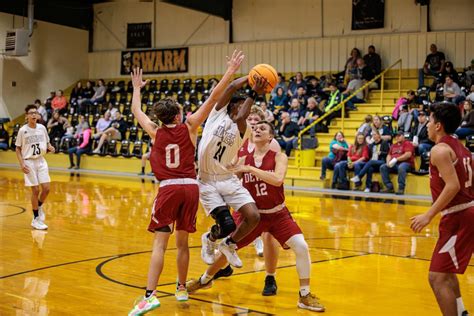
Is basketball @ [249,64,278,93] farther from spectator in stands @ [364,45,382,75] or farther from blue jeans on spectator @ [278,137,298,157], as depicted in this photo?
spectator in stands @ [364,45,382,75]

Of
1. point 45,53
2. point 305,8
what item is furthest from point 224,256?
point 45,53

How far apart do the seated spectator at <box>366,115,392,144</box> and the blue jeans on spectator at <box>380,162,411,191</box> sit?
0.76 m

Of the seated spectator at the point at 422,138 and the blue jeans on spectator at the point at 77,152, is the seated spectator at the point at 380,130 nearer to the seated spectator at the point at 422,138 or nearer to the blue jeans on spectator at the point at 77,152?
the seated spectator at the point at 422,138

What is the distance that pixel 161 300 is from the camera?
6.11 m

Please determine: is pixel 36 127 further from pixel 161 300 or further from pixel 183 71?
pixel 183 71

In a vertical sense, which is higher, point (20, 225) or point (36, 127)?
point (36, 127)

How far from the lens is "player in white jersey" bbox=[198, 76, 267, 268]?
6070mm

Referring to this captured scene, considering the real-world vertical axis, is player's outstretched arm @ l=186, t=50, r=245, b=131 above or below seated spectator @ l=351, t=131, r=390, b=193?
above

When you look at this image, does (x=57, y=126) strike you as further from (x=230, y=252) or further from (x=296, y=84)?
(x=230, y=252)

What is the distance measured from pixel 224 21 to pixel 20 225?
16684 mm

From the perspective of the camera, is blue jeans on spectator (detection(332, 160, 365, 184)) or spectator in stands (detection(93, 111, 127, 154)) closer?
blue jeans on spectator (detection(332, 160, 365, 184))

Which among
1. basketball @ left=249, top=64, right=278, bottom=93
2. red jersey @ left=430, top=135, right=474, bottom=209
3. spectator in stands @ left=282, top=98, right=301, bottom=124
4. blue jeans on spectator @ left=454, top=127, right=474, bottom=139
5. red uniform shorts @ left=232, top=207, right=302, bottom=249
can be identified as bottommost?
red uniform shorts @ left=232, top=207, right=302, bottom=249

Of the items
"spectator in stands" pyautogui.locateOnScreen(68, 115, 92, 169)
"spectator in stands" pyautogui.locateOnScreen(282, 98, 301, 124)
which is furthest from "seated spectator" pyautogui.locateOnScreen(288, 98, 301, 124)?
"spectator in stands" pyautogui.locateOnScreen(68, 115, 92, 169)

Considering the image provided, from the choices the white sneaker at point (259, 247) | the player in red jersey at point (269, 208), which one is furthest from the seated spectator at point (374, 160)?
the player in red jersey at point (269, 208)
